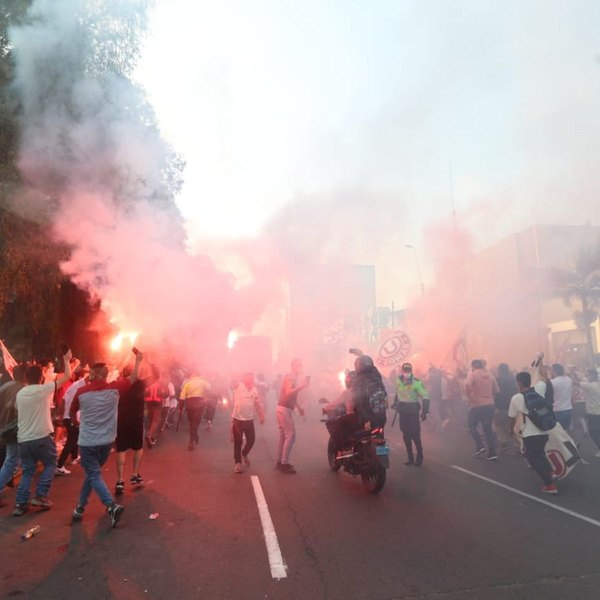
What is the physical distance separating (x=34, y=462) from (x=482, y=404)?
6.90m

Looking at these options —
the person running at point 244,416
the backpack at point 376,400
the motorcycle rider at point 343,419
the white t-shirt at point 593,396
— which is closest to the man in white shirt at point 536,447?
the backpack at point 376,400

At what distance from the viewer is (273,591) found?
3.39 m

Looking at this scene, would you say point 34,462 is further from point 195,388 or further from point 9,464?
point 195,388

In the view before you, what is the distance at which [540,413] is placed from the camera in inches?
239

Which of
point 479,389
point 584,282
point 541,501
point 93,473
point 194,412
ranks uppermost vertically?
point 584,282

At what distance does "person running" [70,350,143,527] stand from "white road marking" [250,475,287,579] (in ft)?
4.93

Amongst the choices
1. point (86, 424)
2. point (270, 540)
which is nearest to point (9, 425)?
point (86, 424)

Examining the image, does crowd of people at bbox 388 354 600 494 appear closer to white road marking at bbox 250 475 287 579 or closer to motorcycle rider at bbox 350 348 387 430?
motorcycle rider at bbox 350 348 387 430

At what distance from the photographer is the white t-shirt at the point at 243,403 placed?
7.77 metres

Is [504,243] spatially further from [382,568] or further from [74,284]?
[382,568]

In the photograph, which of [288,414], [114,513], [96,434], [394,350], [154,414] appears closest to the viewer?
[114,513]

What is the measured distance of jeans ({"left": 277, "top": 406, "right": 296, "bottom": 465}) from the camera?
750 centimetres

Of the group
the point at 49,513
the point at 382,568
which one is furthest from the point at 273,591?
the point at 49,513

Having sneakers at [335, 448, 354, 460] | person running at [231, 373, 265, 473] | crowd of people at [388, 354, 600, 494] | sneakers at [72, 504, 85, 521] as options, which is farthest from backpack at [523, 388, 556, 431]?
sneakers at [72, 504, 85, 521]
